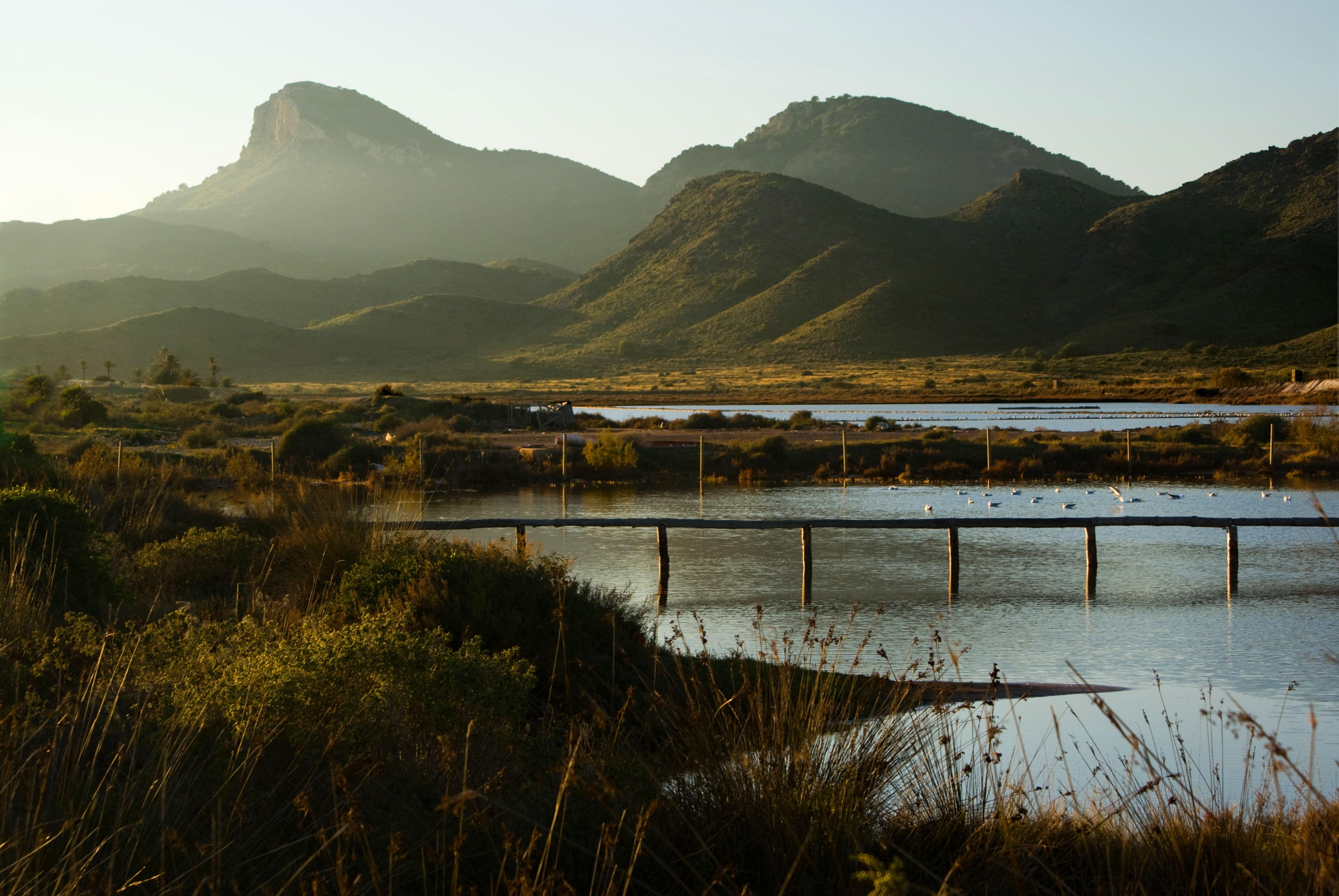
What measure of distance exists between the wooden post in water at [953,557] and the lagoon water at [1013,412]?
23613 millimetres

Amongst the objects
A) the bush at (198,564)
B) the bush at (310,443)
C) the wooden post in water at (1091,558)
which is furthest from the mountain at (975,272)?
the bush at (198,564)

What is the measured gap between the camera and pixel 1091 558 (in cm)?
1367

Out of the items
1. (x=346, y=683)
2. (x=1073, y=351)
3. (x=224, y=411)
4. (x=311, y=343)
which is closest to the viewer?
(x=346, y=683)

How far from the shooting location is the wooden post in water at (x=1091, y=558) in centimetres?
1334

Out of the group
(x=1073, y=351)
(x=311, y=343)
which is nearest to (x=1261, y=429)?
(x=1073, y=351)

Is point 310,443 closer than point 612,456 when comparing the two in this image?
No

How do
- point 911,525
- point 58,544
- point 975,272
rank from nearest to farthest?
point 58,544, point 911,525, point 975,272

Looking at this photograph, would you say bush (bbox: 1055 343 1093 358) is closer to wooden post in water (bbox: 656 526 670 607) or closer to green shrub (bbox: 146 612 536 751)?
wooden post in water (bbox: 656 526 670 607)

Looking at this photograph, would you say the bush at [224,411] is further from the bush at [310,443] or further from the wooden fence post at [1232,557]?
the wooden fence post at [1232,557]

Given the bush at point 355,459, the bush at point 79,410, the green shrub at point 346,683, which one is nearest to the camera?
the green shrub at point 346,683

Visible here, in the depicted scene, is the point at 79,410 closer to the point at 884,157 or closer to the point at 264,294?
the point at 264,294

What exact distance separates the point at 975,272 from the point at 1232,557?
89.0 meters

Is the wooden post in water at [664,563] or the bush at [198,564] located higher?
the bush at [198,564]

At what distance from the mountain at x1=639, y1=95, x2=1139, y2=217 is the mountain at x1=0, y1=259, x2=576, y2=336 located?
38.9 m
